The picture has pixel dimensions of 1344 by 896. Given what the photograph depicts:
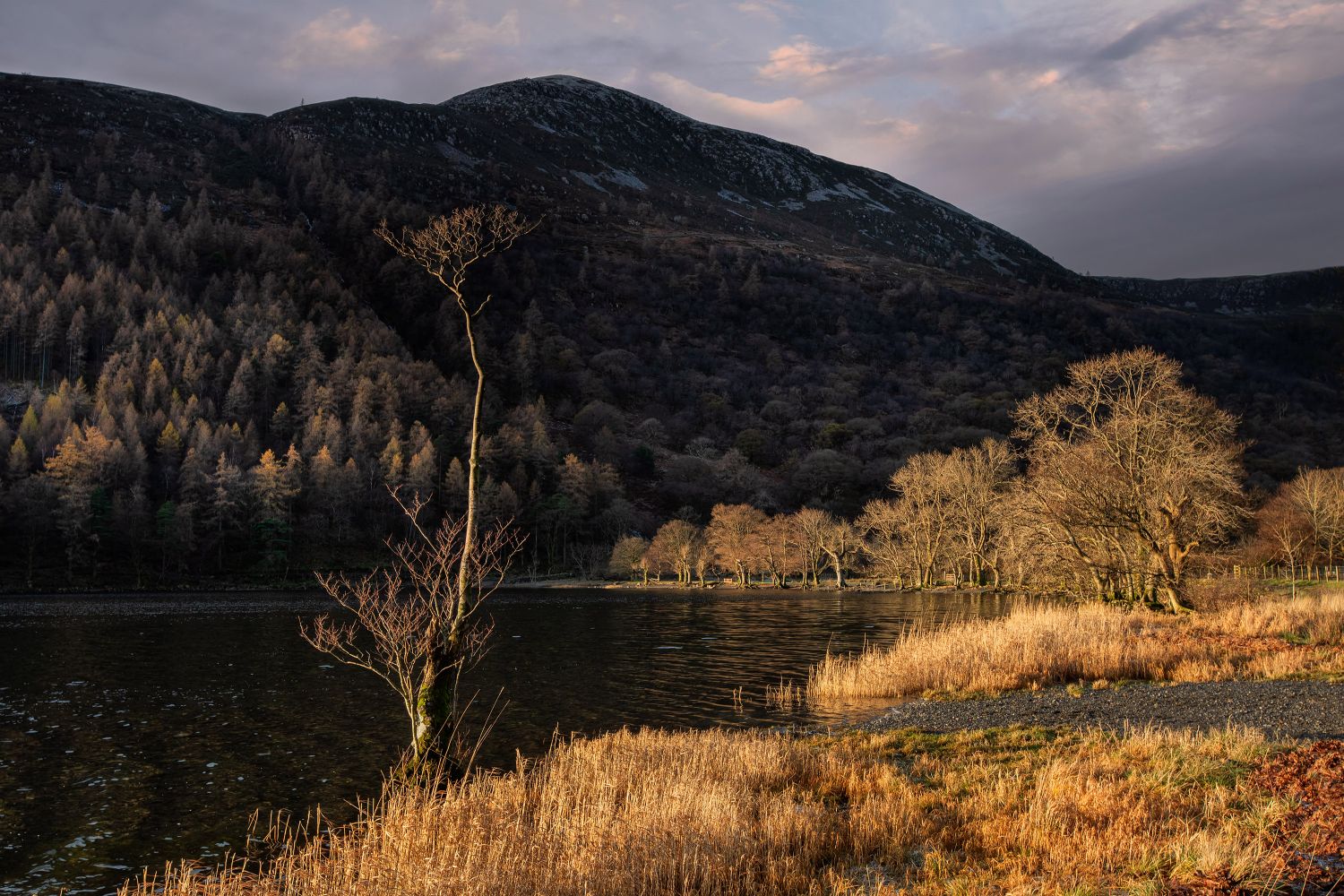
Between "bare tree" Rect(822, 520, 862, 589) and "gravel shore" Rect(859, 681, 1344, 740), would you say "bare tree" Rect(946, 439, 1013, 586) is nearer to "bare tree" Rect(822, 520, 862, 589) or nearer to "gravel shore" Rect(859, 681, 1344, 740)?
"bare tree" Rect(822, 520, 862, 589)

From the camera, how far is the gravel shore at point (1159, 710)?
17672 mm

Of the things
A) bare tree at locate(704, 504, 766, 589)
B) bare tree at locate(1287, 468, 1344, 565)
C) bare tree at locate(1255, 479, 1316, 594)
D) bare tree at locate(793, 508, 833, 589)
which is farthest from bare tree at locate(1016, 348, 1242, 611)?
bare tree at locate(704, 504, 766, 589)

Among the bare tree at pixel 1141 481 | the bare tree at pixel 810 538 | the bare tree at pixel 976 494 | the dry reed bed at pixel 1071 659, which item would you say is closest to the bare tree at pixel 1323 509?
the bare tree at pixel 976 494

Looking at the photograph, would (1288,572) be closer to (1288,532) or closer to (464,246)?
(1288,532)

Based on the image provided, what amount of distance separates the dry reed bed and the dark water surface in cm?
297

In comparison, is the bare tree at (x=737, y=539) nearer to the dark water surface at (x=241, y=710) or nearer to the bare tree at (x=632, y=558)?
the bare tree at (x=632, y=558)

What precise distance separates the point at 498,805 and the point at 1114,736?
12.4m

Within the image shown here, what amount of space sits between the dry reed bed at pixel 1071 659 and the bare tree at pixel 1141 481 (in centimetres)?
731

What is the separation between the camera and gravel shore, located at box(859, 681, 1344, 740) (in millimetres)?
17672

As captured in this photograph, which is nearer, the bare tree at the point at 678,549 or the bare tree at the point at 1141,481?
the bare tree at the point at 1141,481

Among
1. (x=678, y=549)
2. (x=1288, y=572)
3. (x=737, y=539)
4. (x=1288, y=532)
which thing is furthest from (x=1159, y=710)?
(x=678, y=549)

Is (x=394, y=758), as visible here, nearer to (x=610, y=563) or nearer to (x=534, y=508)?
(x=610, y=563)

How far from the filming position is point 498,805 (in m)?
10.6

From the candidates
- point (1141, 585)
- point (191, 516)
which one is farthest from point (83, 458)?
point (1141, 585)
